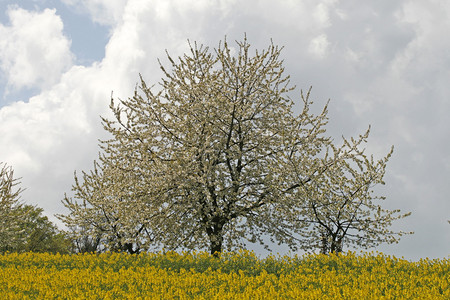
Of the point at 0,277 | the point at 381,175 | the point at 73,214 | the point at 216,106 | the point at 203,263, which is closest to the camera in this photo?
the point at 0,277

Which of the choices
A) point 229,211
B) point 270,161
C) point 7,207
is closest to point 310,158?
point 270,161

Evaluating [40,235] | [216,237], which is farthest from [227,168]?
[40,235]

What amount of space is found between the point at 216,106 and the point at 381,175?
6779 millimetres

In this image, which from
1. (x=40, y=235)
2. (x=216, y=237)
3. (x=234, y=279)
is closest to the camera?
(x=234, y=279)

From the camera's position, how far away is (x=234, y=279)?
8.94 meters

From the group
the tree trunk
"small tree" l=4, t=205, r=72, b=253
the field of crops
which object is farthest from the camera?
"small tree" l=4, t=205, r=72, b=253

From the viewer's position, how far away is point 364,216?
1543cm

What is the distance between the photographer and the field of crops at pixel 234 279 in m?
7.67

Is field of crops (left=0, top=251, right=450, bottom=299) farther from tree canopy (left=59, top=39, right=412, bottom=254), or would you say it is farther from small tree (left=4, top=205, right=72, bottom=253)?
small tree (left=4, top=205, right=72, bottom=253)

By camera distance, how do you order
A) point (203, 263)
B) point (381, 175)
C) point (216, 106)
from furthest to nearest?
point (216, 106) → point (381, 175) → point (203, 263)

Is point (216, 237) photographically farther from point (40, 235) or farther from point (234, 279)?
point (40, 235)

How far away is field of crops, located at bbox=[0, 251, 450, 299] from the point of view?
7672mm

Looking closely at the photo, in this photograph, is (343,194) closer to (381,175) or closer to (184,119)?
(381,175)

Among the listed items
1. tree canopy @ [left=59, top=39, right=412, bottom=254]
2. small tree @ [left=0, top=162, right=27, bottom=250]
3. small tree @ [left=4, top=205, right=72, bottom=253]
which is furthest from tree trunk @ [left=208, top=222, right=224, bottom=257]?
small tree @ [left=4, top=205, right=72, bottom=253]
